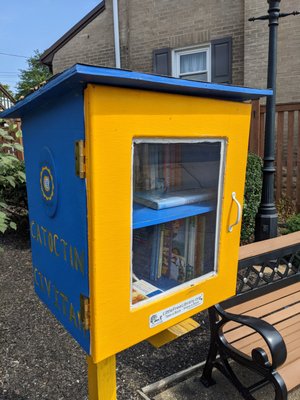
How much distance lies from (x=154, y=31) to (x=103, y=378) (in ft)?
26.4

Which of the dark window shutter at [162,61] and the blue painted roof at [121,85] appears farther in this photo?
the dark window shutter at [162,61]

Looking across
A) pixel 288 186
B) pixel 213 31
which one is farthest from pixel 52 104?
pixel 213 31

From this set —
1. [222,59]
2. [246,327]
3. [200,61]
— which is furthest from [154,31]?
[246,327]

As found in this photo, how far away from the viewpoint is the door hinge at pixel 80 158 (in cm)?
91

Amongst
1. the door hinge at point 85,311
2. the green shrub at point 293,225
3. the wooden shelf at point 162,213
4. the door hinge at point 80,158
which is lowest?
the green shrub at point 293,225

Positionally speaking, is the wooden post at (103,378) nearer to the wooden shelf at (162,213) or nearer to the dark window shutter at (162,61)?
the wooden shelf at (162,213)

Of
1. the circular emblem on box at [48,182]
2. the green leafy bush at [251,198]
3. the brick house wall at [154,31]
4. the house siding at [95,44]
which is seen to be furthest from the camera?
the house siding at [95,44]

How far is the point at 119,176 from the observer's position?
0.95 metres

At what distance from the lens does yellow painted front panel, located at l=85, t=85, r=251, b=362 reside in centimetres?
90

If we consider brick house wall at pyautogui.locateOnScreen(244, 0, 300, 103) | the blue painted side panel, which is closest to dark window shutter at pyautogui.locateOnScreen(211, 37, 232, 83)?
brick house wall at pyautogui.locateOnScreen(244, 0, 300, 103)

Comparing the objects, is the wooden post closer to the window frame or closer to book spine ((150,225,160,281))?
book spine ((150,225,160,281))

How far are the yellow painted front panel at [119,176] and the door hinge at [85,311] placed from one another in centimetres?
2

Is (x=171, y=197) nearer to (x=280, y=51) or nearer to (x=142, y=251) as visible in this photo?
(x=142, y=251)

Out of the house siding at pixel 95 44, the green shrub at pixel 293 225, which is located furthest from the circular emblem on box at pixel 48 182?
the house siding at pixel 95 44
